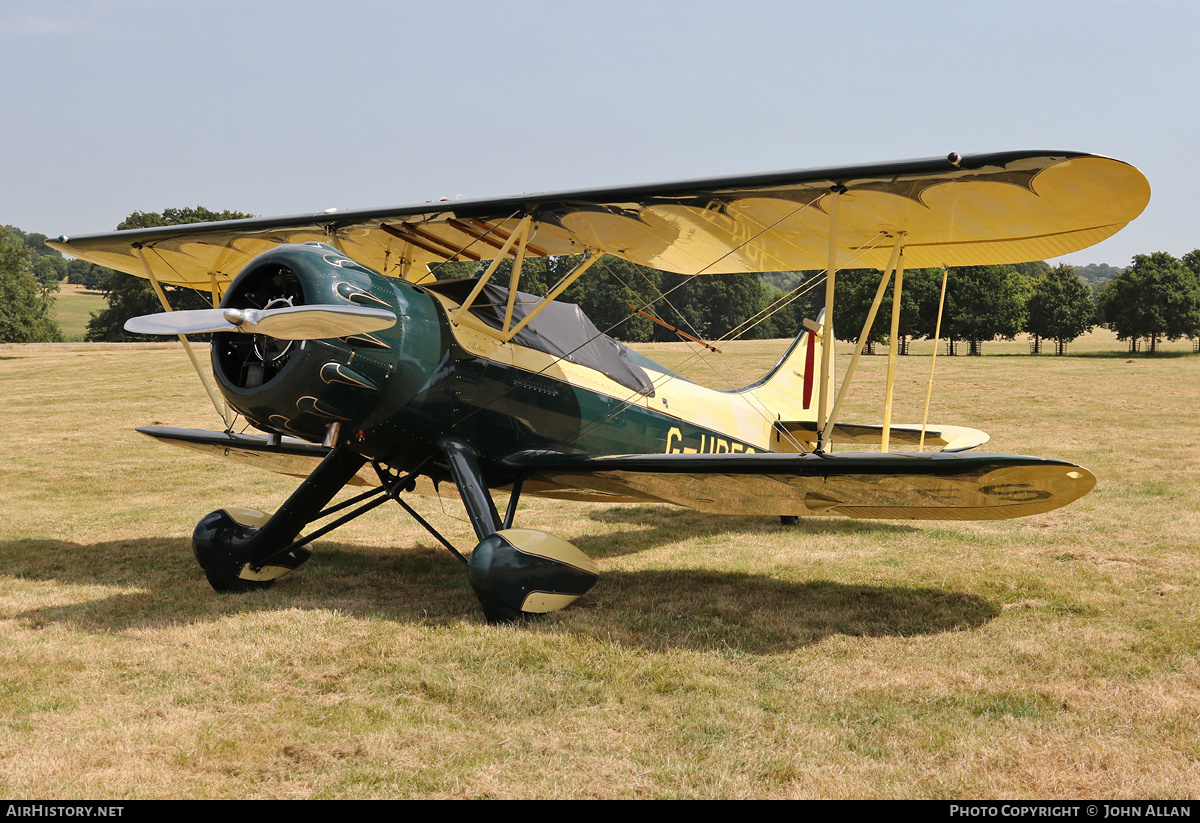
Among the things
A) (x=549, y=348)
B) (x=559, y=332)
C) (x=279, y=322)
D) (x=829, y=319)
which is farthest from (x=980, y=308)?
(x=279, y=322)

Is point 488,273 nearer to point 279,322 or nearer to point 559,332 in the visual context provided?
point 559,332

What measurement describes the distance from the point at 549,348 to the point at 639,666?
2.85m

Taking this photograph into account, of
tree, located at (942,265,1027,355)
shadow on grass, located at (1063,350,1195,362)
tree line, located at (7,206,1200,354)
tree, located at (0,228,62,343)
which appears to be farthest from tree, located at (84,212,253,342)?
shadow on grass, located at (1063,350,1195,362)

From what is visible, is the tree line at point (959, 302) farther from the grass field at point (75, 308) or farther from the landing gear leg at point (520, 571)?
the landing gear leg at point (520, 571)

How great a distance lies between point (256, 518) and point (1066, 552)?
6.81 m

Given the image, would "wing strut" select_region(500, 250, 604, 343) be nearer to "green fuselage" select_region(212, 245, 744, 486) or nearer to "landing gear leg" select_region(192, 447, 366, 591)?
"green fuselage" select_region(212, 245, 744, 486)

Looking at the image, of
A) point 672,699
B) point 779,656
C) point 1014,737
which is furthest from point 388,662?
point 1014,737

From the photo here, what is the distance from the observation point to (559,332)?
6953 mm

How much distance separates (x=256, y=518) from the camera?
6.98m

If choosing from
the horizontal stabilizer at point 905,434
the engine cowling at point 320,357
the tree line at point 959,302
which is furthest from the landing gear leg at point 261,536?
the tree line at point 959,302

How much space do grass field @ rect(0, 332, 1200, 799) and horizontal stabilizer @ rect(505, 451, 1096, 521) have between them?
727 mm

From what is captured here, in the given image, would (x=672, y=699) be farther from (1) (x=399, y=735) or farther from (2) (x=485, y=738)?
(1) (x=399, y=735)

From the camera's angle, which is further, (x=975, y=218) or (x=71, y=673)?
(x=975, y=218)

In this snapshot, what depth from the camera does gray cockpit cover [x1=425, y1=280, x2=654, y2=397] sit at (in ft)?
21.4
